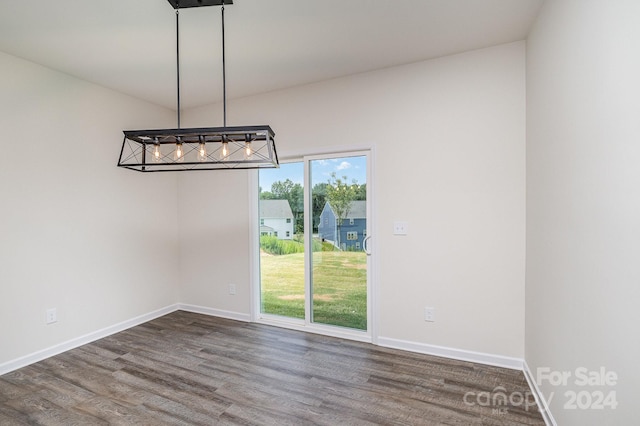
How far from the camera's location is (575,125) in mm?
1657

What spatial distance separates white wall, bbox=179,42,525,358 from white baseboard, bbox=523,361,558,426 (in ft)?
0.69

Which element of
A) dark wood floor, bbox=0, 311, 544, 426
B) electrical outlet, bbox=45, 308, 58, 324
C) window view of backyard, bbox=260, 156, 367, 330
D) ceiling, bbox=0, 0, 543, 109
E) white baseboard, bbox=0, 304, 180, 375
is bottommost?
dark wood floor, bbox=0, 311, 544, 426

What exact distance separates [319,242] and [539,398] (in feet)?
7.75

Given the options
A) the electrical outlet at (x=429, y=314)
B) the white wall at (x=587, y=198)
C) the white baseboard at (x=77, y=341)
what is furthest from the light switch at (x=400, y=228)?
the white baseboard at (x=77, y=341)

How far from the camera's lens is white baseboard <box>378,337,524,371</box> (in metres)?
2.71

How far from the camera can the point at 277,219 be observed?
3.88m

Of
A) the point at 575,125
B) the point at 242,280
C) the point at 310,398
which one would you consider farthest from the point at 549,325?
the point at 242,280

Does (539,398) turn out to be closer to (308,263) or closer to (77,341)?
(308,263)

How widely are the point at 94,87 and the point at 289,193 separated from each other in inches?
99.4

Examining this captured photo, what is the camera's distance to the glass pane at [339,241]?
338 centimetres

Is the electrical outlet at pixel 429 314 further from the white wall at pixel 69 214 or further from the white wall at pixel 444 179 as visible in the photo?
the white wall at pixel 69 214

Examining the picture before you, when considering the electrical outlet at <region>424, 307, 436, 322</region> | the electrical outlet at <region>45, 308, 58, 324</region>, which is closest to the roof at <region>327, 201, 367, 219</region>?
the electrical outlet at <region>424, 307, 436, 322</region>

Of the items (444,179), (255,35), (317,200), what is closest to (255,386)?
(317,200)

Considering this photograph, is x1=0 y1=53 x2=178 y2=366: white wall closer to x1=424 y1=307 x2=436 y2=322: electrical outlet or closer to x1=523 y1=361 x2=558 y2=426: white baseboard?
x1=424 y1=307 x2=436 y2=322: electrical outlet
